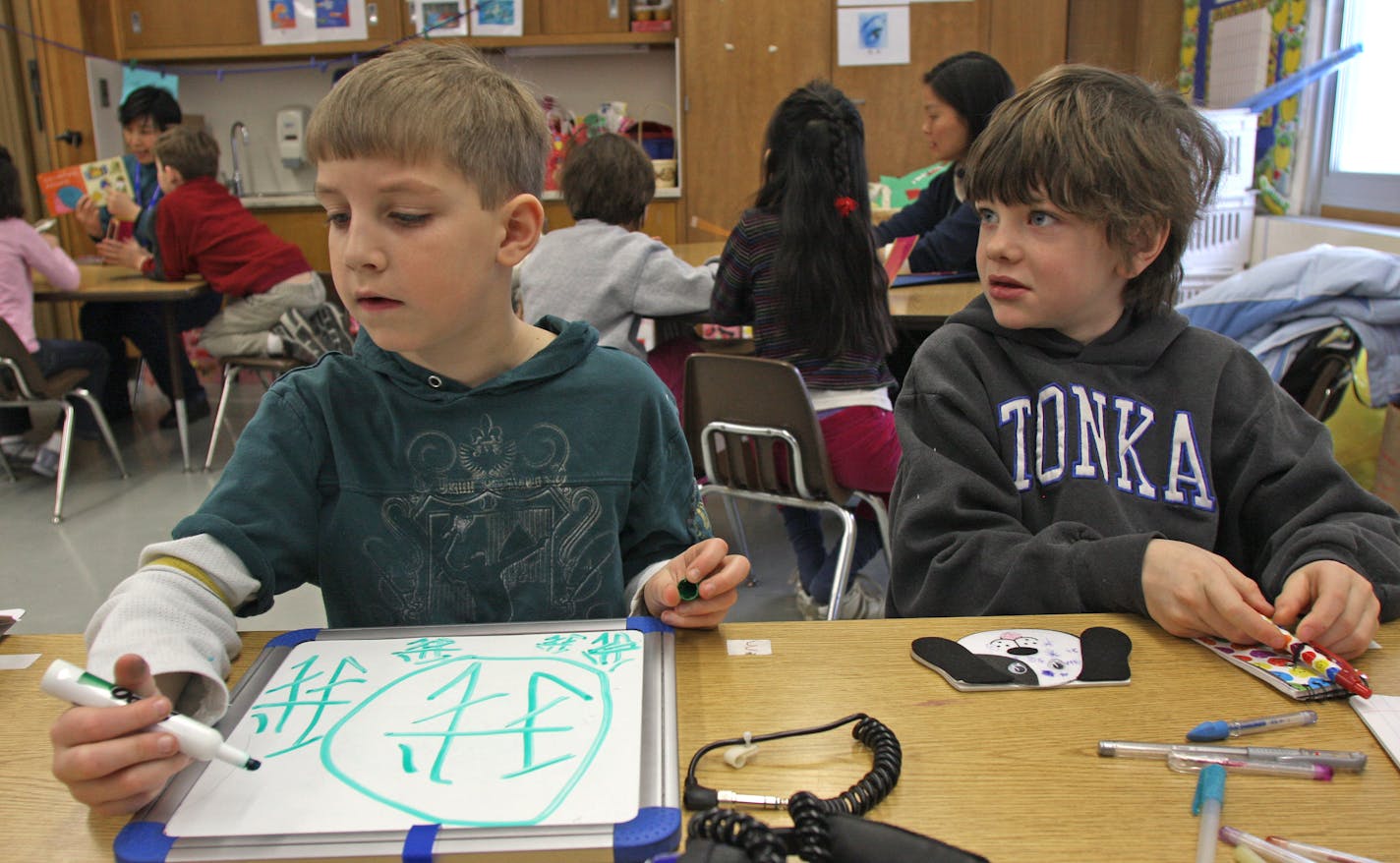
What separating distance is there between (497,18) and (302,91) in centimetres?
129

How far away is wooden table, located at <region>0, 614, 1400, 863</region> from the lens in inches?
22.9

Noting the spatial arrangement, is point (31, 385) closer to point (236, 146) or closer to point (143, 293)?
point (143, 293)

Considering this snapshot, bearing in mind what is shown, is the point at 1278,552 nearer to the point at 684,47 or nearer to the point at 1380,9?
the point at 1380,9

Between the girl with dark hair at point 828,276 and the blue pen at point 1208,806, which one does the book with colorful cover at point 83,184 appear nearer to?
the girl with dark hair at point 828,276

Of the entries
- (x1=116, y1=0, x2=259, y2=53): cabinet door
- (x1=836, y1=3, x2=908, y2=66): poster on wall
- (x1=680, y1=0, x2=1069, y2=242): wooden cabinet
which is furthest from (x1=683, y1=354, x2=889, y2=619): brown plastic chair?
(x1=116, y1=0, x2=259, y2=53): cabinet door

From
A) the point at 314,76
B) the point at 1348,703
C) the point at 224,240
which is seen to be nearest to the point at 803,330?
the point at 1348,703

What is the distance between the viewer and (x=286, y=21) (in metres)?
5.50

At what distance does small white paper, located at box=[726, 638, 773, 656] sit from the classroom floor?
5.44ft

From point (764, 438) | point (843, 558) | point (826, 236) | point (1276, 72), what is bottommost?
point (843, 558)

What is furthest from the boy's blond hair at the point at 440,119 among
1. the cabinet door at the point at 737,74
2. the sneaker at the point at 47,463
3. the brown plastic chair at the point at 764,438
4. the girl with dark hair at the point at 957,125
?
the cabinet door at the point at 737,74

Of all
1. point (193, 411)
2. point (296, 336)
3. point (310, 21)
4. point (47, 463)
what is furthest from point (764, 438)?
point (310, 21)

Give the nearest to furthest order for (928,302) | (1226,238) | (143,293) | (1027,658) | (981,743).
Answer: (981,743) < (1027,658) < (928,302) < (143,293) < (1226,238)

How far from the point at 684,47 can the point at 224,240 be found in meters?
2.50

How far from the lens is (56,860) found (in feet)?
1.85
